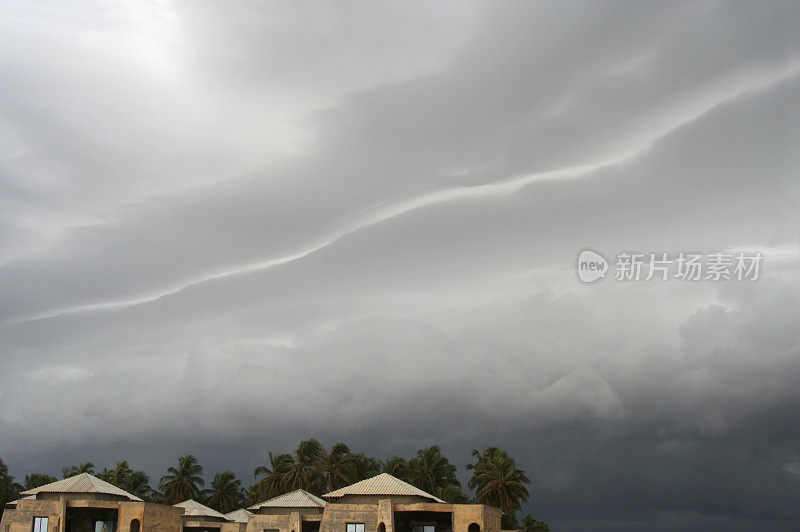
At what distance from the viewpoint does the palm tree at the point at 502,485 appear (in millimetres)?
76500

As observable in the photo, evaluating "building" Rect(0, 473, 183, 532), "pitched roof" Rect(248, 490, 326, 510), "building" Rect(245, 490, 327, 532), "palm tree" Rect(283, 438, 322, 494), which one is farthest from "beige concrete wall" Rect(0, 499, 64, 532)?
"palm tree" Rect(283, 438, 322, 494)

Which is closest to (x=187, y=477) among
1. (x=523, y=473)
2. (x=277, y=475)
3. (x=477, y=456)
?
(x=277, y=475)

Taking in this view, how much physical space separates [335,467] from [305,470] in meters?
3.65

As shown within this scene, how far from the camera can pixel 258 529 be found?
53406 millimetres

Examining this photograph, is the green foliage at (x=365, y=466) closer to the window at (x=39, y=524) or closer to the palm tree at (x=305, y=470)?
the palm tree at (x=305, y=470)

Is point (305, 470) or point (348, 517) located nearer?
point (348, 517)

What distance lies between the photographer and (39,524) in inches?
2105

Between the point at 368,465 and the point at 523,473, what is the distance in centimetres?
1870

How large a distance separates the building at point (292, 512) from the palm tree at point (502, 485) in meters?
24.5

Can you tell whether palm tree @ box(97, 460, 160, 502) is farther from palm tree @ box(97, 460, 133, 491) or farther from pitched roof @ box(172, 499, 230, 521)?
pitched roof @ box(172, 499, 230, 521)

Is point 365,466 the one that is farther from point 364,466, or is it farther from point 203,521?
point 203,521

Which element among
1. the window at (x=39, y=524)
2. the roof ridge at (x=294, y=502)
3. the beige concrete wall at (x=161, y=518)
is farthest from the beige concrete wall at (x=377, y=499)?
the window at (x=39, y=524)

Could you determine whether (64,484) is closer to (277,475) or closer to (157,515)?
(157,515)

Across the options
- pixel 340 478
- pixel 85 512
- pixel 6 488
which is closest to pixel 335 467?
pixel 340 478
